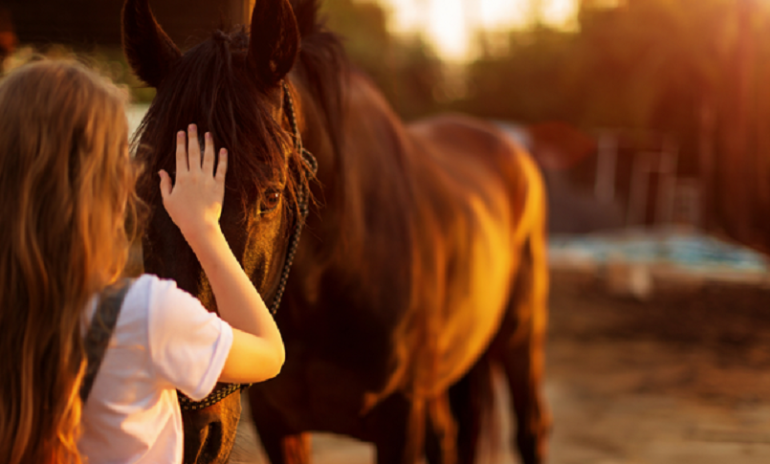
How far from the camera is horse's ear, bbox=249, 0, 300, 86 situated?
54.9 inches

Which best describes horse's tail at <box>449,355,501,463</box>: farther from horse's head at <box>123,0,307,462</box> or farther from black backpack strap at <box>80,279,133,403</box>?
black backpack strap at <box>80,279,133,403</box>

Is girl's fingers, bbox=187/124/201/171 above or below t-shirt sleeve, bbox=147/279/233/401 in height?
above

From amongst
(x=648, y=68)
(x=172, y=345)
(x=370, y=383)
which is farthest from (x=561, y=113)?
(x=172, y=345)

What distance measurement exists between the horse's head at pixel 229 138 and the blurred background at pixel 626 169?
0.16 m

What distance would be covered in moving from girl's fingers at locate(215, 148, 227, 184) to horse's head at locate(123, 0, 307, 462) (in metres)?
0.08

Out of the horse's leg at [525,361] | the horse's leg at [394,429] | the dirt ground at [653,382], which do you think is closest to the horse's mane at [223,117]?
the dirt ground at [653,382]

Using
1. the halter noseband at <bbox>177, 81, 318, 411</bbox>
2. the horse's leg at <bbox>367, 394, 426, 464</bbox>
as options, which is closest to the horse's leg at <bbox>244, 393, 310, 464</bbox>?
the horse's leg at <bbox>367, 394, 426, 464</bbox>

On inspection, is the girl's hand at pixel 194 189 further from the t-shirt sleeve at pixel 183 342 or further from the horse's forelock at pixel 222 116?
the t-shirt sleeve at pixel 183 342

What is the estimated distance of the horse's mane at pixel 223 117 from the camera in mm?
→ 1250

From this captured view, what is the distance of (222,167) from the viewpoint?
3.76 ft

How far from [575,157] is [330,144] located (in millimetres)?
13024

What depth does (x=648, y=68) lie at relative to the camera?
10711 millimetres

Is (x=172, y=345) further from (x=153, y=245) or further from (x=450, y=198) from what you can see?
(x=450, y=198)

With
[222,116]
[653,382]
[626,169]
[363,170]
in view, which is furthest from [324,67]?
[626,169]
